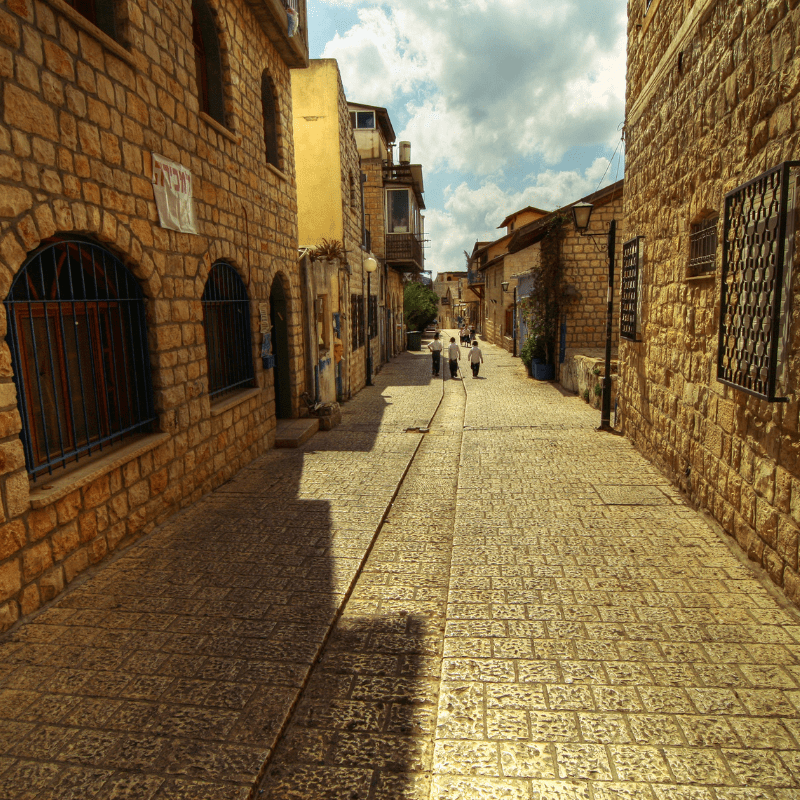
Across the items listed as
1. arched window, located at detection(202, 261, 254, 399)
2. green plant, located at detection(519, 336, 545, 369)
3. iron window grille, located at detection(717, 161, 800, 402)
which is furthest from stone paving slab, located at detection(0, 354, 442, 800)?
green plant, located at detection(519, 336, 545, 369)

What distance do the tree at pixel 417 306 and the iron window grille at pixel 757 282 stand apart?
1212 inches

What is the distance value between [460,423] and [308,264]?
158 inches

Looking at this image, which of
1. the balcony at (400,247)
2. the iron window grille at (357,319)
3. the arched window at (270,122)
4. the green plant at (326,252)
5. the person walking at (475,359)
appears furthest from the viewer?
the balcony at (400,247)

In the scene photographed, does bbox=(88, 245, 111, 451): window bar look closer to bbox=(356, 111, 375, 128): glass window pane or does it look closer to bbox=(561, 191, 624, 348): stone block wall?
bbox=(561, 191, 624, 348): stone block wall

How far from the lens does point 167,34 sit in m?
5.52

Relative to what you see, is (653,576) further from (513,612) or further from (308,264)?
(308,264)

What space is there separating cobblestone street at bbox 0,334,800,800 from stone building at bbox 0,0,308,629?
62 centimetres

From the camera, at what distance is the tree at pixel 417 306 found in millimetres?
35719

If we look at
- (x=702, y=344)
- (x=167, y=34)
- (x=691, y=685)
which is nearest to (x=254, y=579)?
(x=691, y=685)

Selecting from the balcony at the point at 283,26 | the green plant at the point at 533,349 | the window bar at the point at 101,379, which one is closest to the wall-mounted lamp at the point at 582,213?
the balcony at the point at 283,26

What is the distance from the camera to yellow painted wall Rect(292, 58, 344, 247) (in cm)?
1237

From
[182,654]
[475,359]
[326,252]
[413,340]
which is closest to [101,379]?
[182,654]

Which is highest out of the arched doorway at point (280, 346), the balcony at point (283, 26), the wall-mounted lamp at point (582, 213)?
the balcony at point (283, 26)

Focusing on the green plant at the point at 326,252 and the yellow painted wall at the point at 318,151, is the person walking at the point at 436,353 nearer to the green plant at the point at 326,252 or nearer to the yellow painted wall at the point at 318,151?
the yellow painted wall at the point at 318,151
